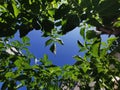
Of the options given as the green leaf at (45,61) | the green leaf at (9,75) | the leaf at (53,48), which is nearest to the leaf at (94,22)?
the leaf at (53,48)

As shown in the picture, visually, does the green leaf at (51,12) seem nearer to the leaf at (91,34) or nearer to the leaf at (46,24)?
the leaf at (46,24)

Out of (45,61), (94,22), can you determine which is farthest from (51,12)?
(45,61)

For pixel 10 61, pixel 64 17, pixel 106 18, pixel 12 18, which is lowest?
pixel 106 18

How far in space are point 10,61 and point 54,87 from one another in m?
0.72

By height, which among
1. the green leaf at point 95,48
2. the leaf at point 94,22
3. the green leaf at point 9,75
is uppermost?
the green leaf at point 9,75

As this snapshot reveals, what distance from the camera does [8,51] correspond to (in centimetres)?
324

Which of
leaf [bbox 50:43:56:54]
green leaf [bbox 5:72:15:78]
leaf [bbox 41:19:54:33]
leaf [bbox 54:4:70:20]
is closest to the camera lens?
leaf [bbox 54:4:70:20]

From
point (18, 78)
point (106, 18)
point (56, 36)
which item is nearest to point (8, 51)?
point (18, 78)

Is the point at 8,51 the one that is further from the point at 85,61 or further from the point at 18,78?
the point at 85,61

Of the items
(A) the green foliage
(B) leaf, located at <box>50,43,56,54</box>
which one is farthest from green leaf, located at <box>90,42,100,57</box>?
(B) leaf, located at <box>50,43,56,54</box>

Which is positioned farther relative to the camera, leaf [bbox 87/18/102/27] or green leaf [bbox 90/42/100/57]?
green leaf [bbox 90/42/100/57]

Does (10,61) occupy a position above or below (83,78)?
above

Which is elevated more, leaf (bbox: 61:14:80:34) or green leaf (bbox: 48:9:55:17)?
green leaf (bbox: 48:9:55:17)

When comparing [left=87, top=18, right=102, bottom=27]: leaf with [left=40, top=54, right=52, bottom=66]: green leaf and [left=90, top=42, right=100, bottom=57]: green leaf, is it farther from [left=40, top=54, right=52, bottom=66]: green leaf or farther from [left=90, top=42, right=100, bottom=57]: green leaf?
[left=40, top=54, right=52, bottom=66]: green leaf
